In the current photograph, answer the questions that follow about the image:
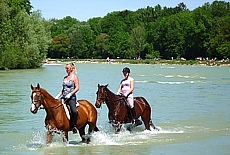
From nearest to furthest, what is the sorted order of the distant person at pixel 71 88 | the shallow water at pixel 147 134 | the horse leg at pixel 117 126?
1. the distant person at pixel 71 88
2. the shallow water at pixel 147 134
3. the horse leg at pixel 117 126

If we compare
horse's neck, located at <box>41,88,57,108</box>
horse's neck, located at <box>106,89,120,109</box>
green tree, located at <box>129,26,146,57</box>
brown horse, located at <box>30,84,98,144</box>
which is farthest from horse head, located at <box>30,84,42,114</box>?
green tree, located at <box>129,26,146,57</box>

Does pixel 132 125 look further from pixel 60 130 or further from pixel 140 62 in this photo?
pixel 140 62

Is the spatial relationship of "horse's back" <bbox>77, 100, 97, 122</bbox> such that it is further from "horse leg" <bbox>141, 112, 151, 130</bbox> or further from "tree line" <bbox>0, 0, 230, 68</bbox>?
"tree line" <bbox>0, 0, 230, 68</bbox>

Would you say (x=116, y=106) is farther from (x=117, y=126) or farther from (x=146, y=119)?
(x=146, y=119)

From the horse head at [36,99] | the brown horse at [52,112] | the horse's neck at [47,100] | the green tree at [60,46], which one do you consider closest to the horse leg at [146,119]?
the brown horse at [52,112]

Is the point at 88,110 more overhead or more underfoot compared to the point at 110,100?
more underfoot

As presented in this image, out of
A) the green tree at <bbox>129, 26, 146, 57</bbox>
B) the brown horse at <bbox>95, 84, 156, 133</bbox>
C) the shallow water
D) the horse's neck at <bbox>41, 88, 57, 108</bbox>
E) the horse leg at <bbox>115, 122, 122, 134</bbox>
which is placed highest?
the green tree at <bbox>129, 26, 146, 57</bbox>

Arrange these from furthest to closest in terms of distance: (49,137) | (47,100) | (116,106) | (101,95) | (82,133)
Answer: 1. (116,106)
2. (101,95)
3. (82,133)
4. (49,137)
5. (47,100)

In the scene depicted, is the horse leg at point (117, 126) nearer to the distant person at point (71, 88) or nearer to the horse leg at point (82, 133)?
the horse leg at point (82, 133)

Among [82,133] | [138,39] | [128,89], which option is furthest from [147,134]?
[138,39]

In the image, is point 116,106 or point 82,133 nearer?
point 82,133

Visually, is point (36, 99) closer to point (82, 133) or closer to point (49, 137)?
point (49, 137)

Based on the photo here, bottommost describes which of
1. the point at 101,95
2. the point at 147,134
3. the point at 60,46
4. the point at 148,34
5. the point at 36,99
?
the point at 147,134

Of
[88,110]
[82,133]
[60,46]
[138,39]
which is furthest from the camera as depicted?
[60,46]
